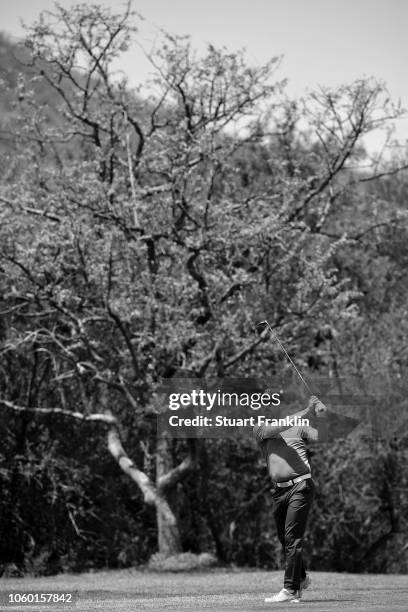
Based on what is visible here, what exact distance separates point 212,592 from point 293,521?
334 cm

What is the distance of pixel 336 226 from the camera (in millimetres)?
31828

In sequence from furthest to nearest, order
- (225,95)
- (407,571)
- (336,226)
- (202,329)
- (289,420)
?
1. (336,226)
2. (407,571)
3. (225,95)
4. (202,329)
5. (289,420)

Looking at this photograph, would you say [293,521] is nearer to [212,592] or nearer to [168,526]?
[212,592]

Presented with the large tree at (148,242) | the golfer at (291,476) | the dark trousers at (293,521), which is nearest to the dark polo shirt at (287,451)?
the golfer at (291,476)

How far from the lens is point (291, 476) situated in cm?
1088

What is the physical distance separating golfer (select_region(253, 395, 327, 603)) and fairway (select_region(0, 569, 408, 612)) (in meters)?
0.63

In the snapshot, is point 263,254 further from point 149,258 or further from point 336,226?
point 336,226

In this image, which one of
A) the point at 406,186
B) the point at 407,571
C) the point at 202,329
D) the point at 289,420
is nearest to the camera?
the point at 289,420

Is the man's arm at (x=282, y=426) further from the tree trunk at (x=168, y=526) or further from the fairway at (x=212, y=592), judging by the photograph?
the tree trunk at (x=168, y=526)

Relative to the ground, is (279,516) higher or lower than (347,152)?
lower

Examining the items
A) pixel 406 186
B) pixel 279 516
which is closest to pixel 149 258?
pixel 279 516

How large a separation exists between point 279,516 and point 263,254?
13763 millimetres

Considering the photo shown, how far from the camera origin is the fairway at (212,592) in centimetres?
985

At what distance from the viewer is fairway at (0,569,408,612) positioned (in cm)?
985
